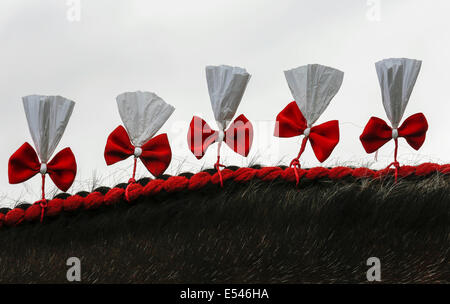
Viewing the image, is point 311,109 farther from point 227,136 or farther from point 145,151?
point 145,151

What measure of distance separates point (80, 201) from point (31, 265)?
240mm

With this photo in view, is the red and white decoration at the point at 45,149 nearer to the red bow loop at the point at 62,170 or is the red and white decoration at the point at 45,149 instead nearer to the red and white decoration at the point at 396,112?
the red bow loop at the point at 62,170

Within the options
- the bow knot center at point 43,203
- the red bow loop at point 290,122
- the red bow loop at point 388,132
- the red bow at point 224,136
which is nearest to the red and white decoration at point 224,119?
the red bow at point 224,136

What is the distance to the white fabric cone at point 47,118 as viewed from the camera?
1.96 m

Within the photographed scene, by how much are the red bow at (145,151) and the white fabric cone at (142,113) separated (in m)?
0.02

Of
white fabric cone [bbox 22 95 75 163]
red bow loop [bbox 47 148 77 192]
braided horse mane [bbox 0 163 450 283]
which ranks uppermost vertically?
white fabric cone [bbox 22 95 75 163]

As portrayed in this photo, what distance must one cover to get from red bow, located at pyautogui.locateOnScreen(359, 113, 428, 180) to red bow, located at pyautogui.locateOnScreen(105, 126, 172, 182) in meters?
0.63

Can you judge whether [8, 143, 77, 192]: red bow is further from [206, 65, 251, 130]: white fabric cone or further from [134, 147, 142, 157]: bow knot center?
[206, 65, 251, 130]: white fabric cone

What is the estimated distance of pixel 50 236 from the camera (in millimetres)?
1903

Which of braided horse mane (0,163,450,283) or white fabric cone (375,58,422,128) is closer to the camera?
braided horse mane (0,163,450,283)

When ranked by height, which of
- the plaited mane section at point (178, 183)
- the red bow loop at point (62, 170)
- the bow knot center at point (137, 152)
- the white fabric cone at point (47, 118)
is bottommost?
the plaited mane section at point (178, 183)

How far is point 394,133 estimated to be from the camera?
1.97m

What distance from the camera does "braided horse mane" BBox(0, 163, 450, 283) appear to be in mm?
1738

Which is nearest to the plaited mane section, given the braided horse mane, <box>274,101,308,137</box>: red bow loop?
the braided horse mane
